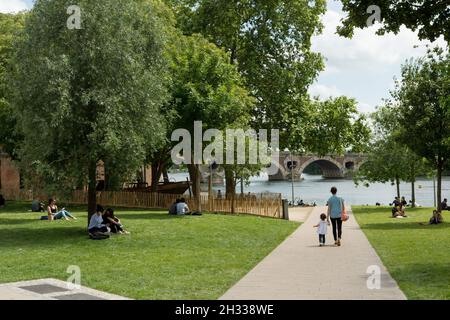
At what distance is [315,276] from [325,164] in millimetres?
119163

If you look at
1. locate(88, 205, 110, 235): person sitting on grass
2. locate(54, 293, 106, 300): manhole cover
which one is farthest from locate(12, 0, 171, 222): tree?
locate(54, 293, 106, 300): manhole cover

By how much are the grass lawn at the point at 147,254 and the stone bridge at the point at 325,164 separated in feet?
288

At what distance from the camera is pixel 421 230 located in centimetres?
2423

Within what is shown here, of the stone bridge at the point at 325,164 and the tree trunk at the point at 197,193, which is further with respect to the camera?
the stone bridge at the point at 325,164

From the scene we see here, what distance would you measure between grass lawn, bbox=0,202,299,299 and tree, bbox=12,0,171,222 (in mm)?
2592

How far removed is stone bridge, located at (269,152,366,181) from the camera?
378 feet

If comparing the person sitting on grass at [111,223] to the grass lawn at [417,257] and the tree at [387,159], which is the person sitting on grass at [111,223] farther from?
the tree at [387,159]

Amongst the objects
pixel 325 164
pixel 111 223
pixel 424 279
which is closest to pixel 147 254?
pixel 111 223

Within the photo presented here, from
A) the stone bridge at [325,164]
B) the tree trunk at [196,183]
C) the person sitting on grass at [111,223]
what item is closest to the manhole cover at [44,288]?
the person sitting on grass at [111,223]

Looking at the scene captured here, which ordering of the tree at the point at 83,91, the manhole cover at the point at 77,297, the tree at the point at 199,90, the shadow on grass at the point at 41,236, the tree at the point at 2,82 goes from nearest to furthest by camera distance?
the manhole cover at the point at 77,297, the shadow on grass at the point at 41,236, the tree at the point at 83,91, the tree at the point at 199,90, the tree at the point at 2,82

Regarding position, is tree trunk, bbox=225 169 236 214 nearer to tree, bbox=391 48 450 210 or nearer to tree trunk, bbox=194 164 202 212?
tree trunk, bbox=194 164 202 212

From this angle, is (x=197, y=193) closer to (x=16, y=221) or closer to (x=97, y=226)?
(x=16, y=221)

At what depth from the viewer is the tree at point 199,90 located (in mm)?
28688

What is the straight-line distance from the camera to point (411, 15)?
49.4 ft
